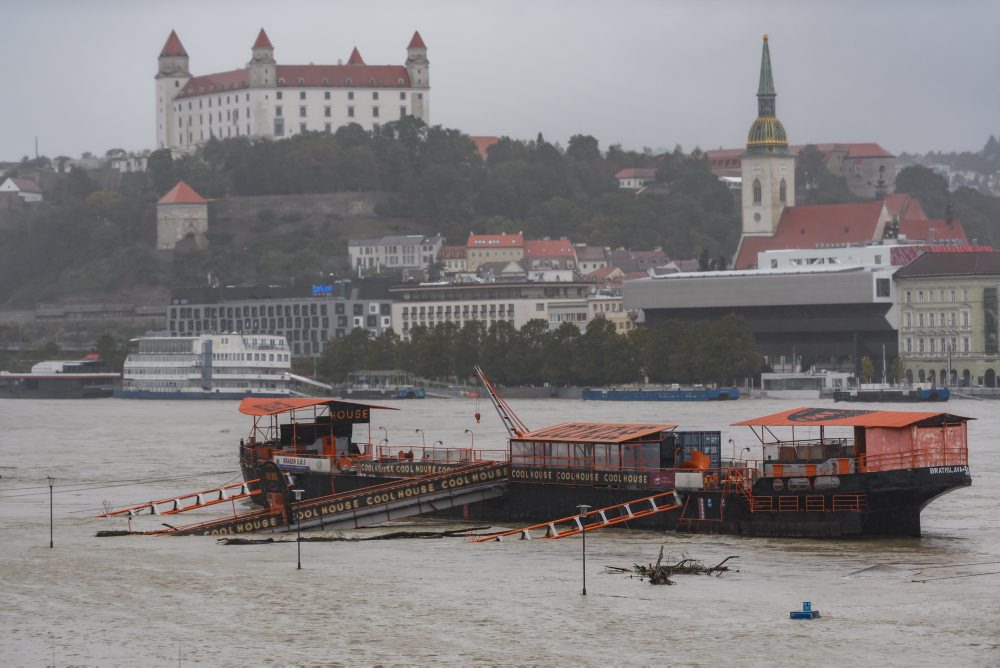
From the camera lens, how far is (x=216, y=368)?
19238cm

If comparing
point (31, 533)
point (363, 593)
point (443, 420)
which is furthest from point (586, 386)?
point (363, 593)

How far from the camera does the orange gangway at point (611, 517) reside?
56188mm

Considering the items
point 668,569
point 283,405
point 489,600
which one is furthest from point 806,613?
point 283,405

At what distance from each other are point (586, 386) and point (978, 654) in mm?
146858

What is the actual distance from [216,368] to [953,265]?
72029mm

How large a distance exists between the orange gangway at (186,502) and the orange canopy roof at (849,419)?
60.7ft

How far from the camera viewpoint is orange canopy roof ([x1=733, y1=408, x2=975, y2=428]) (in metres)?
54.5

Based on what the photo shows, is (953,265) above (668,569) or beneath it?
above

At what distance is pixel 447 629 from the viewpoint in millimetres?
42938

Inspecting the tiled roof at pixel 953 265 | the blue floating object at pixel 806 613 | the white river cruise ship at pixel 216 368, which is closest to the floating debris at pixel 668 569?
the blue floating object at pixel 806 613

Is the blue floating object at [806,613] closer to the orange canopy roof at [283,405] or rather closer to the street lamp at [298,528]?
the street lamp at [298,528]

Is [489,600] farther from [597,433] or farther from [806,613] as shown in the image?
[597,433]

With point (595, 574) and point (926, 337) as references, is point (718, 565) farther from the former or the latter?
point (926, 337)

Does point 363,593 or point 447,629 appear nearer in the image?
point 447,629
